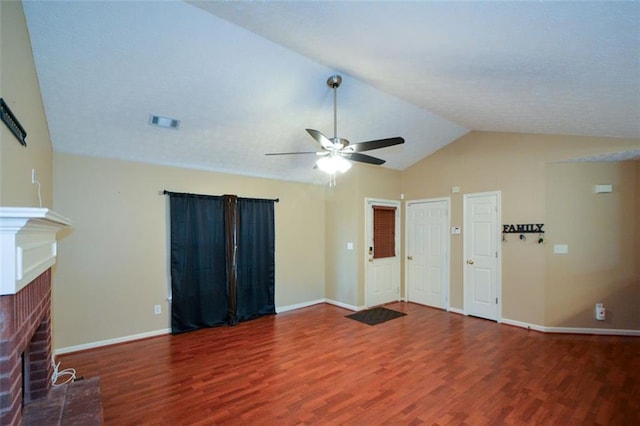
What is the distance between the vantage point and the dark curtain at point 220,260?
437 cm

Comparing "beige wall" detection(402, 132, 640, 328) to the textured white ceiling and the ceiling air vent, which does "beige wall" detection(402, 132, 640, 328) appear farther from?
the ceiling air vent

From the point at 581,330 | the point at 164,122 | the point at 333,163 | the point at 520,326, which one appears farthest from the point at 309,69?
the point at 581,330

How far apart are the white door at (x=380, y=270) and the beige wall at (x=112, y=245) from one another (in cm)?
270

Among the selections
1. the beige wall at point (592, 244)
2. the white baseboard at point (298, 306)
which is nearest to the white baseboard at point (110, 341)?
the white baseboard at point (298, 306)

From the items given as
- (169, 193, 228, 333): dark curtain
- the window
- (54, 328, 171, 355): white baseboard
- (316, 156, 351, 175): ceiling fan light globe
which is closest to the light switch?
the window

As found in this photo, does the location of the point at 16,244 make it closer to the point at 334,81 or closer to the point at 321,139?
the point at 321,139

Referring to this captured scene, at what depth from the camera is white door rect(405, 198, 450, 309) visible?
559cm

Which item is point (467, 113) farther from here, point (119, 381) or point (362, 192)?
point (119, 381)

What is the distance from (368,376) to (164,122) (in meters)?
3.58

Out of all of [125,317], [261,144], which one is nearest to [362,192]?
[261,144]

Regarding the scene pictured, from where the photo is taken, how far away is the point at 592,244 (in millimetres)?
4277

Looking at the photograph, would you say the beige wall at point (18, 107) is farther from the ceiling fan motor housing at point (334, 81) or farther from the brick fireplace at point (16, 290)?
the ceiling fan motor housing at point (334, 81)

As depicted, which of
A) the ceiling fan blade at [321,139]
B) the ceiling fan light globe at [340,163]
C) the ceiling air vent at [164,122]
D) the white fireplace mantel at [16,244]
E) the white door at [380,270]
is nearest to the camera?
the white fireplace mantel at [16,244]

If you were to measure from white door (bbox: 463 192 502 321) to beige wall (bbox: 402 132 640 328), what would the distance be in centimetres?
10
